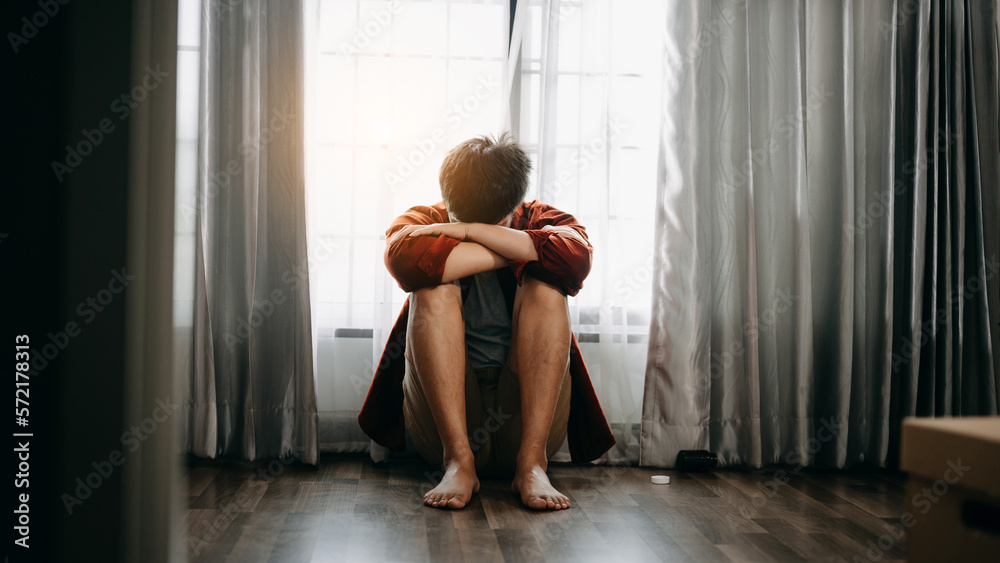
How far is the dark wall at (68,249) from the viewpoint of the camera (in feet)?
1.78

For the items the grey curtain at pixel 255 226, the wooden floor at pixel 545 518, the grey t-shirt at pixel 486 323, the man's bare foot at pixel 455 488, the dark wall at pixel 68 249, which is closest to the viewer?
the dark wall at pixel 68 249

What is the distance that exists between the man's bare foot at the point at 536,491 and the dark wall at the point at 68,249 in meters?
1.08

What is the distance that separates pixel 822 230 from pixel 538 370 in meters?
1.17

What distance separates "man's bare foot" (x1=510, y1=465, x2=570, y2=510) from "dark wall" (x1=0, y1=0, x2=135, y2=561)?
108 cm

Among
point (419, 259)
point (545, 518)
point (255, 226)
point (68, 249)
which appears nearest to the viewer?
point (68, 249)

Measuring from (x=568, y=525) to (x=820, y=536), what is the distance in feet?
1.68

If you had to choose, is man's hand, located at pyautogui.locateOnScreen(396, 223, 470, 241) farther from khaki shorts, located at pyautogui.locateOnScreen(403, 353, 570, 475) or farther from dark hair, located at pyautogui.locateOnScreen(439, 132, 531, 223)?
khaki shorts, located at pyautogui.locateOnScreen(403, 353, 570, 475)

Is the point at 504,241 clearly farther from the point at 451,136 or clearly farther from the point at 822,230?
the point at 822,230

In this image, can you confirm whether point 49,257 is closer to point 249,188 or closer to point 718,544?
point 718,544

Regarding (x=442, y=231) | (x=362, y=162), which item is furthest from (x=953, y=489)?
(x=362, y=162)

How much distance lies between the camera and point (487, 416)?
5.73 ft

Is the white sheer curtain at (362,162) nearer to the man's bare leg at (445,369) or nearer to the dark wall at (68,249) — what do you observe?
the man's bare leg at (445,369)

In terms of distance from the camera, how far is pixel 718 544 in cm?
132

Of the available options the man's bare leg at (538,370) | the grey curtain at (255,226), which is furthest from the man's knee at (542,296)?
the grey curtain at (255,226)
